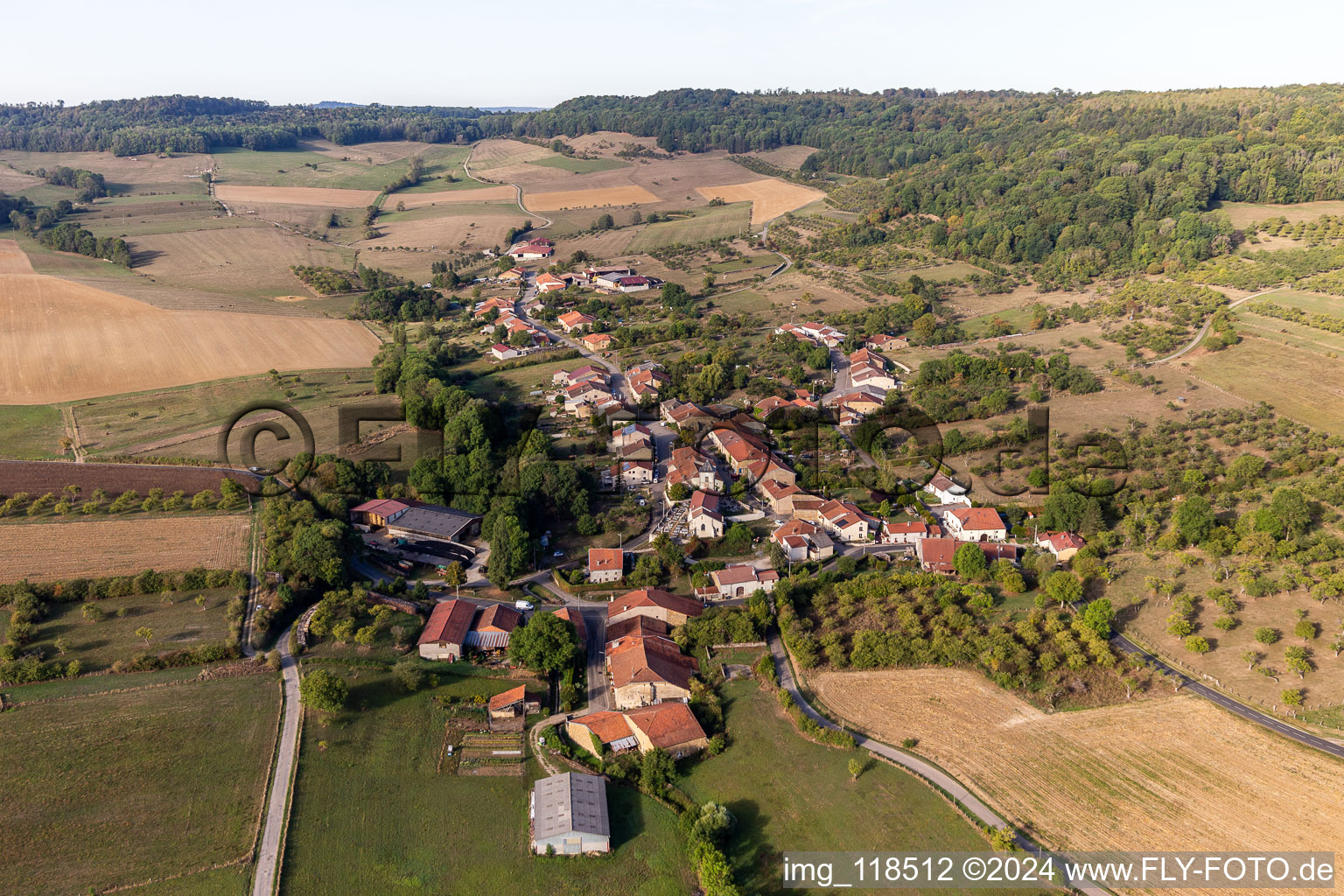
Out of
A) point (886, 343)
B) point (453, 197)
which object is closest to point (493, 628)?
point (886, 343)

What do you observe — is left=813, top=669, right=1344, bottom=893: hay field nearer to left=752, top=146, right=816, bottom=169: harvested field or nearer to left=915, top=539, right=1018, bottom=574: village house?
left=915, top=539, right=1018, bottom=574: village house

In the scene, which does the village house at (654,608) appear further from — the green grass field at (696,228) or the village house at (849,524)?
the green grass field at (696,228)

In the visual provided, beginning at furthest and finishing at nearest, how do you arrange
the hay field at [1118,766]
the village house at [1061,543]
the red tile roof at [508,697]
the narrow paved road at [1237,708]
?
the village house at [1061,543], the red tile roof at [508,697], the narrow paved road at [1237,708], the hay field at [1118,766]

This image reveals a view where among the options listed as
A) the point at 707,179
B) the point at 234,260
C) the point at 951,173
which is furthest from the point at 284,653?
the point at 707,179

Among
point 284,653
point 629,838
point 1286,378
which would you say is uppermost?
point 1286,378

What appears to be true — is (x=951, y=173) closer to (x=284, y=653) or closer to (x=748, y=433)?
(x=748, y=433)

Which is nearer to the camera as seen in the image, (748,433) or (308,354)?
(748,433)

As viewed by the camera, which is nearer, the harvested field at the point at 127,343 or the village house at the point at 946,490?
the village house at the point at 946,490

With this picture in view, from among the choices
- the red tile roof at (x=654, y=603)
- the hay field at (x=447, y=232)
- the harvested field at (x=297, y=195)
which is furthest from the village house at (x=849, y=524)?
the harvested field at (x=297, y=195)
